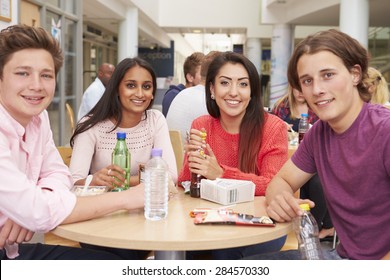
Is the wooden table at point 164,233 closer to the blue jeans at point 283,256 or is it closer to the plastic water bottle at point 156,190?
the plastic water bottle at point 156,190

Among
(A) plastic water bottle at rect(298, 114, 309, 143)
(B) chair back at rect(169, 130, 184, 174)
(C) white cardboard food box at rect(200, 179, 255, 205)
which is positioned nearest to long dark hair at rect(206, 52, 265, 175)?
(C) white cardboard food box at rect(200, 179, 255, 205)

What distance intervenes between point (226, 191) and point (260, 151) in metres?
0.49

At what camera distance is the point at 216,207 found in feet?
5.70

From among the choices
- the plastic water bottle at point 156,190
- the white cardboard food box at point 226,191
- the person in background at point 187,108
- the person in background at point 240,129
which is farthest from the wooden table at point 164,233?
the person in background at point 187,108

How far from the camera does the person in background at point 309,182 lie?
11.5 ft

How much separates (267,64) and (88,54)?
293 inches

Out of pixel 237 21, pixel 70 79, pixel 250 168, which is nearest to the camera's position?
pixel 250 168

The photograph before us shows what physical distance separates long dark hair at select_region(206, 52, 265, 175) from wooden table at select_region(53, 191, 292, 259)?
0.55 m

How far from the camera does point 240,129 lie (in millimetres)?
→ 2264

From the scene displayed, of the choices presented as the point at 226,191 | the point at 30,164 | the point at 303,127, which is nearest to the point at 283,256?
the point at 226,191

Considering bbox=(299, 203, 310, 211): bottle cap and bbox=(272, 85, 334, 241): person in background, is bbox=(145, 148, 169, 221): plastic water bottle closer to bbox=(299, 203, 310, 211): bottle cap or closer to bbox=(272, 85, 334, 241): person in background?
bbox=(299, 203, 310, 211): bottle cap

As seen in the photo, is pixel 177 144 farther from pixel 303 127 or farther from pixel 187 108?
pixel 303 127
